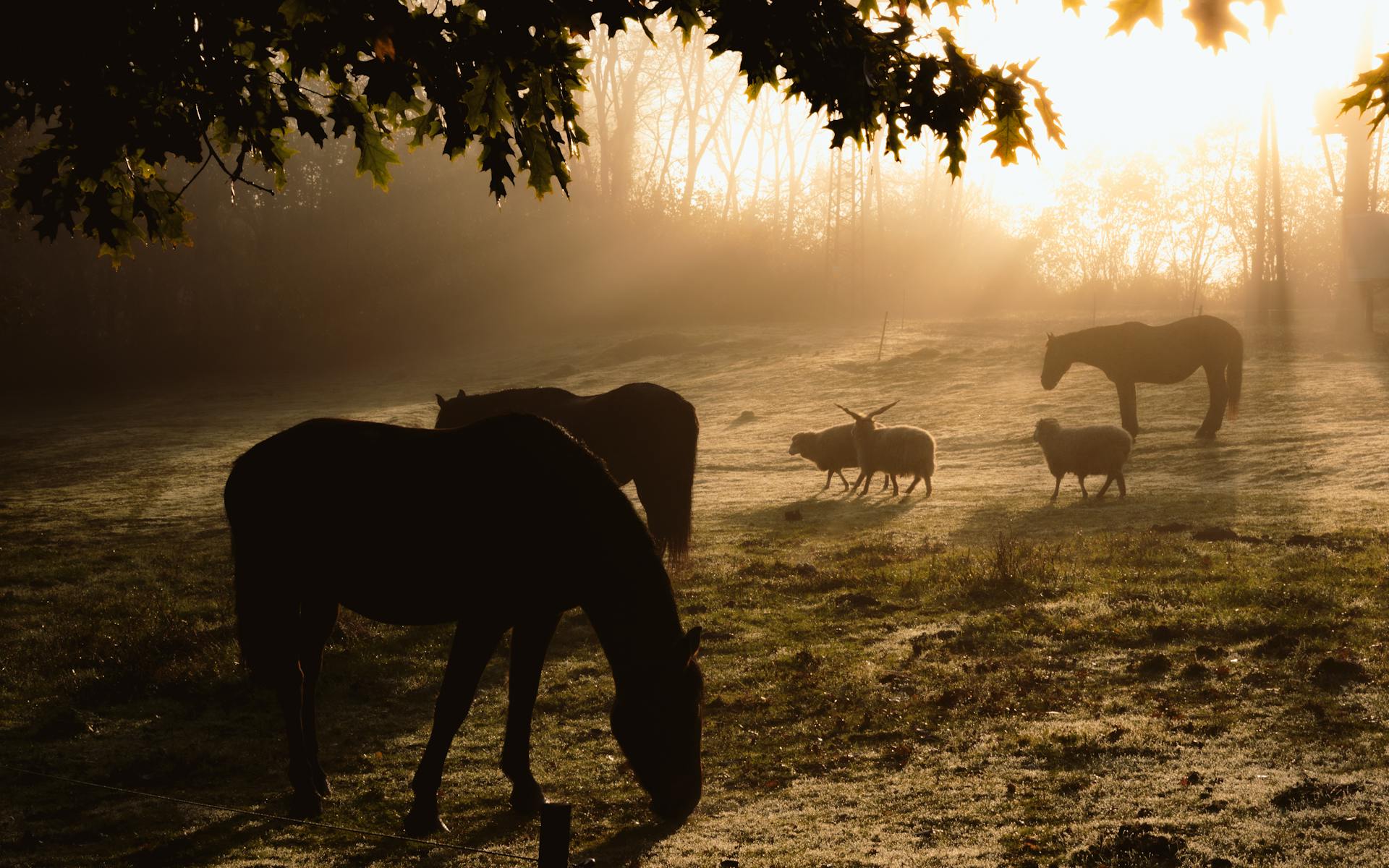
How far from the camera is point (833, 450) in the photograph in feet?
68.0

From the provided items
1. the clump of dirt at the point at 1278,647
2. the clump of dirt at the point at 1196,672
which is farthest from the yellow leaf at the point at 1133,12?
the clump of dirt at the point at 1278,647

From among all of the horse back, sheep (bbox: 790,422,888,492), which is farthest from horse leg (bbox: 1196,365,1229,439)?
the horse back

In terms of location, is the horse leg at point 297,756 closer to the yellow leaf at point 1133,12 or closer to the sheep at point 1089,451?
the yellow leaf at point 1133,12

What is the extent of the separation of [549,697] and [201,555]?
763 centimetres

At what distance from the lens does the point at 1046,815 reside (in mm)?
5781

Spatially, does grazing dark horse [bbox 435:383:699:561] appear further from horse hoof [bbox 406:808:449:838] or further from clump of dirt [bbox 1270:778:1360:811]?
clump of dirt [bbox 1270:778:1360:811]

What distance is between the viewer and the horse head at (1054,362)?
2384 cm

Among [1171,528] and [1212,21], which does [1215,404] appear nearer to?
[1171,528]

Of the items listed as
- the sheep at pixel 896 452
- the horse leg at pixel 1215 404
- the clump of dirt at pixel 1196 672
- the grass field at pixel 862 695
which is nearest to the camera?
the grass field at pixel 862 695

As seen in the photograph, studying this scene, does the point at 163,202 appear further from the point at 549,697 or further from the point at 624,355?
the point at 624,355

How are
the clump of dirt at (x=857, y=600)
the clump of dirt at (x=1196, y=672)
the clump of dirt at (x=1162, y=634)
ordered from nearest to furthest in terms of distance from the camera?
the clump of dirt at (x=1196, y=672) → the clump of dirt at (x=1162, y=634) → the clump of dirt at (x=857, y=600)

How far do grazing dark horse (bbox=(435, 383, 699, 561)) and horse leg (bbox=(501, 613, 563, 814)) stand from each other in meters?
5.67

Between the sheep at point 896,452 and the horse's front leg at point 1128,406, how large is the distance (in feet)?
18.8

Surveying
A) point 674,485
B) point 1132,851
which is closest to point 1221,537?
point 674,485
